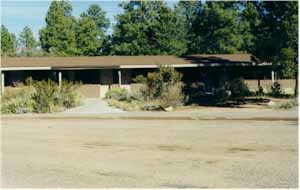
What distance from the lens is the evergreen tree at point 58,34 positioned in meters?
55.0

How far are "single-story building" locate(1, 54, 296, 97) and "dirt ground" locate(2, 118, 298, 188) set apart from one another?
1876 centimetres

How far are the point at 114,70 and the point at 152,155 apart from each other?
27.9m

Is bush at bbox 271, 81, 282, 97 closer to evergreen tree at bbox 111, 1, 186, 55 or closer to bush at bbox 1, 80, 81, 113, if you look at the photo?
bush at bbox 1, 80, 81, 113

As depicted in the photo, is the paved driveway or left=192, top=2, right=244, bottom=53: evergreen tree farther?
left=192, top=2, right=244, bottom=53: evergreen tree

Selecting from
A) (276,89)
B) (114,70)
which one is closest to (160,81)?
(276,89)

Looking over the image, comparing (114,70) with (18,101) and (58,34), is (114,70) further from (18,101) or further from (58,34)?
(58,34)

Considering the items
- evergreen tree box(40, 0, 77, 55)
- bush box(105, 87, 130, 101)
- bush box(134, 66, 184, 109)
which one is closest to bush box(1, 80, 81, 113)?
bush box(134, 66, 184, 109)

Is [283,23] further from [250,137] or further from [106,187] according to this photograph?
[106,187]

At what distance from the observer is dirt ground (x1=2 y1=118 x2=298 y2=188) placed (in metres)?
9.95

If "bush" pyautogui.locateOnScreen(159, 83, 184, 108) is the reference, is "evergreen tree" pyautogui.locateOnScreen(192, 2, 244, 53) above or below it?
above

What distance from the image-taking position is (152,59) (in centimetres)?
4284

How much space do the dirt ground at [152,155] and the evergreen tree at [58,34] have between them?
35.1m

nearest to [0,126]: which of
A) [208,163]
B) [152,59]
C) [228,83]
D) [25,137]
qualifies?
[25,137]

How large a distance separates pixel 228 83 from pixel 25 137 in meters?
22.2
